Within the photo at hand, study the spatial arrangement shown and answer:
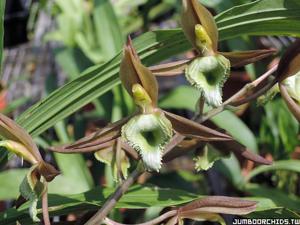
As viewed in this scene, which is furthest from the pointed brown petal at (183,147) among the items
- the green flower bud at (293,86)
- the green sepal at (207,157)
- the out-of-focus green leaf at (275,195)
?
the out-of-focus green leaf at (275,195)

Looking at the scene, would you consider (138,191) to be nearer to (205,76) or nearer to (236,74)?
(205,76)

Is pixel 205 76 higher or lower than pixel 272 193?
higher

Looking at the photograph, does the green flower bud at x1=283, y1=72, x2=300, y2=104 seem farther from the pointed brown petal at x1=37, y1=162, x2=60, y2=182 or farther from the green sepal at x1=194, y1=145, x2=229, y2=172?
the pointed brown petal at x1=37, y1=162, x2=60, y2=182

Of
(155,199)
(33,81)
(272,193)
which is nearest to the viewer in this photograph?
(155,199)

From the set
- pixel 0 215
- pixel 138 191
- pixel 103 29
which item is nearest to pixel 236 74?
pixel 103 29

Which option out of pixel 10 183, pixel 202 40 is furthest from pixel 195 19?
pixel 10 183

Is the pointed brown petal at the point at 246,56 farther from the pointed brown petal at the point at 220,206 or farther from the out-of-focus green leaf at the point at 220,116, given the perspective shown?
the out-of-focus green leaf at the point at 220,116

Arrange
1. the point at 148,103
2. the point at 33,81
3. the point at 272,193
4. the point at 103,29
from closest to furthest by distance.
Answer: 1. the point at 148,103
2. the point at 272,193
3. the point at 103,29
4. the point at 33,81

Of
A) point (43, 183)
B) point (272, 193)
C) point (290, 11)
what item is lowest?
point (272, 193)
